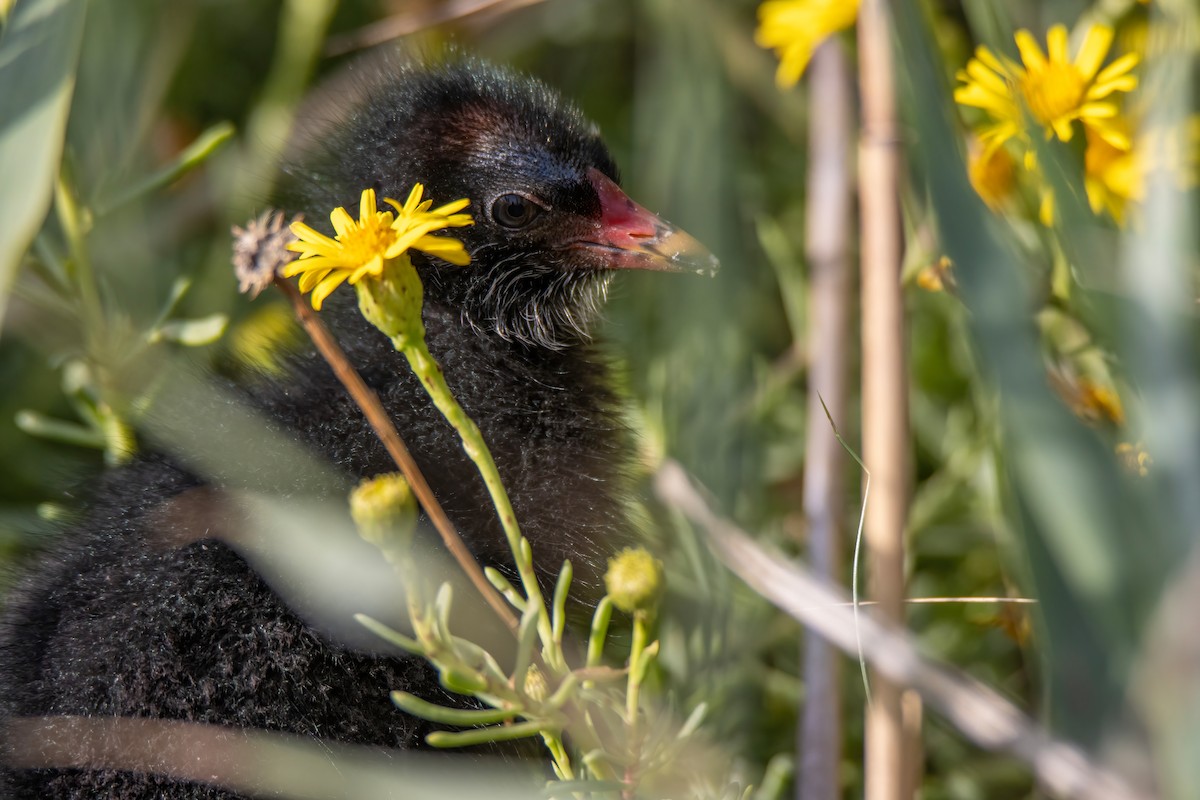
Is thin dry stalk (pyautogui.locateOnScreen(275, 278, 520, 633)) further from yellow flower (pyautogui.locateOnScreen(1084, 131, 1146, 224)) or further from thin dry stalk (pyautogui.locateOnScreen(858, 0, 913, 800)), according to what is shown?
yellow flower (pyautogui.locateOnScreen(1084, 131, 1146, 224))

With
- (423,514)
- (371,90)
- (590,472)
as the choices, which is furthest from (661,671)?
(371,90)

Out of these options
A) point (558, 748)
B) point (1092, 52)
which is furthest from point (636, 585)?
point (1092, 52)

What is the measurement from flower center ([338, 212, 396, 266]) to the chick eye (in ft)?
1.69

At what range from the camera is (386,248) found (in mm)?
1121

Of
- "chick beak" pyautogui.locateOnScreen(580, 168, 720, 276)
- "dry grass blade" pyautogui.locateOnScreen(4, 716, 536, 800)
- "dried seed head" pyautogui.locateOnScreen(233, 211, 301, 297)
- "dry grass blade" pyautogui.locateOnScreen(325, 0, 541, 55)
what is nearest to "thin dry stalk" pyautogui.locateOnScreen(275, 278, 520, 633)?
"dried seed head" pyautogui.locateOnScreen(233, 211, 301, 297)

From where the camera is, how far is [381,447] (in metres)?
1.47

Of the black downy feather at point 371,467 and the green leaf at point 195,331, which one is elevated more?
the green leaf at point 195,331

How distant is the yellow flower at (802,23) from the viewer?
184 centimetres

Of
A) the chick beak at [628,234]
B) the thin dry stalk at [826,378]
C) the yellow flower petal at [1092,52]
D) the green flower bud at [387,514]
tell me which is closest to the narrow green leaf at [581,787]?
the green flower bud at [387,514]

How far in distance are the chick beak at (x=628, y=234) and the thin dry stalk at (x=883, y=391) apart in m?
0.25

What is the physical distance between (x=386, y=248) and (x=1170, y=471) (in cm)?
67

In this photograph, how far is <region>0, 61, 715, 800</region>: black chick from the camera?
1.32 meters

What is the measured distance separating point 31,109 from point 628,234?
2.42ft

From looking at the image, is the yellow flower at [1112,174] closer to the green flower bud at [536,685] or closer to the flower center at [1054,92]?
the flower center at [1054,92]
